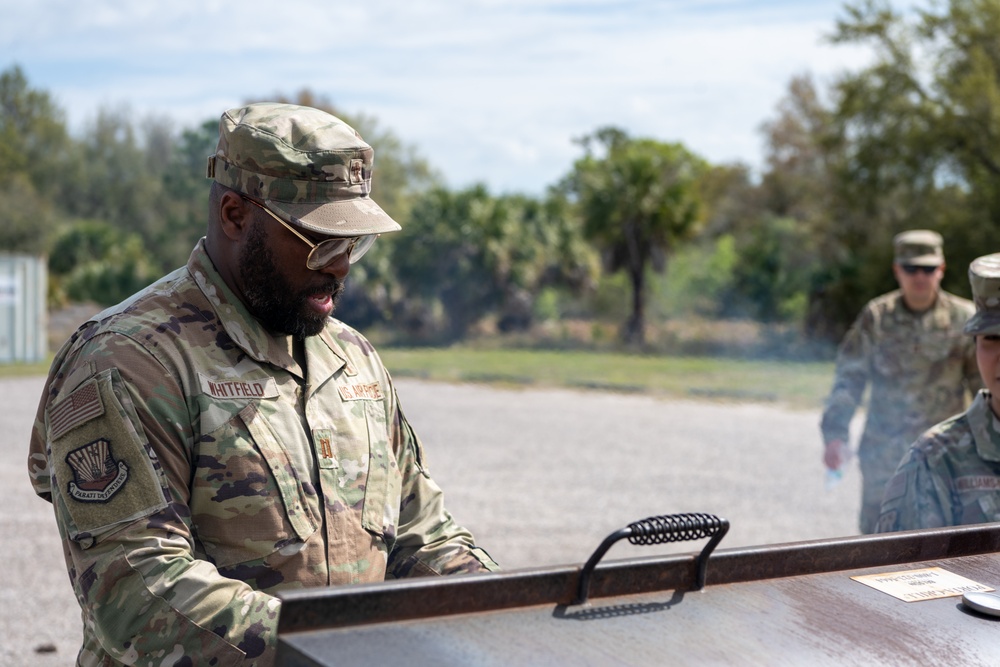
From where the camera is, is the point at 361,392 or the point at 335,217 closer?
the point at 335,217

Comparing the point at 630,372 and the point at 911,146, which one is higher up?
the point at 911,146

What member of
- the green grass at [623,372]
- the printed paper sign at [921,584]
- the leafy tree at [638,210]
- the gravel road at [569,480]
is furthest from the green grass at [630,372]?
the printed paper sign at [921,584]

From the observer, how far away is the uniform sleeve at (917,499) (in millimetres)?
2807

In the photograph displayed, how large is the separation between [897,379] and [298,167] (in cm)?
436

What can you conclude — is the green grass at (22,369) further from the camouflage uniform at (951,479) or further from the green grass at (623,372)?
the camouflage uniform at (951,479)

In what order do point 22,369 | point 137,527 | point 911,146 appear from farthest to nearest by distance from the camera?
1. point 911,146
2. point 22,369
3. point 137,527

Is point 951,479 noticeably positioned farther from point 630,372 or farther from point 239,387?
point 630,372

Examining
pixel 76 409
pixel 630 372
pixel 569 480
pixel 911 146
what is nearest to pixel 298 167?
pixel 76 409

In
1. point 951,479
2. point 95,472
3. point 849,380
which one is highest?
point 95,472

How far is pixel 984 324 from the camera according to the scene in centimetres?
287

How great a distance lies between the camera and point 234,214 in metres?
2.17

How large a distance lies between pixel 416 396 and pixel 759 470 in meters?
5.85

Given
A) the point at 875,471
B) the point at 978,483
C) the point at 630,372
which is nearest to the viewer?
the point at 978,483

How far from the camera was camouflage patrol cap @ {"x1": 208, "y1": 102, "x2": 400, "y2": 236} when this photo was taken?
211cm
